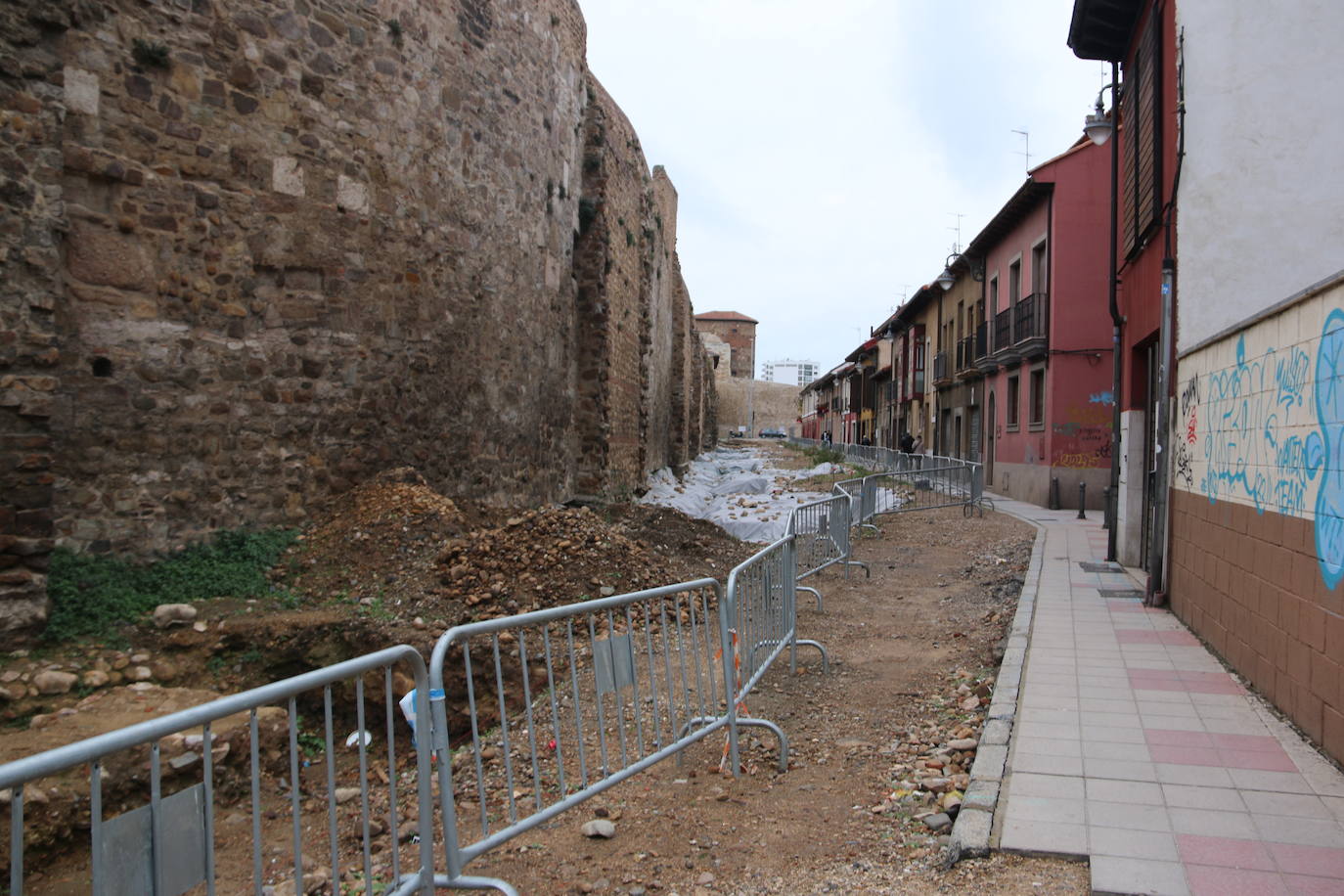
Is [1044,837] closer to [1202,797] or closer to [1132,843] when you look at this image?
[1132,843]

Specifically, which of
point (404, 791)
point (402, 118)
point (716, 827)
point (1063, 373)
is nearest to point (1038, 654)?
point (716, 827)

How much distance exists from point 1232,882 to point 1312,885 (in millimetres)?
248

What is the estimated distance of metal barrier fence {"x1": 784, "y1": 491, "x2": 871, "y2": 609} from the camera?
9.07 metres

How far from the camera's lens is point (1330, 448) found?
4164 millimetres

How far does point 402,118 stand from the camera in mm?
8719

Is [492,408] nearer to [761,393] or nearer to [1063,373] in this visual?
[1063,373]

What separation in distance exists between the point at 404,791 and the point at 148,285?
4457mm

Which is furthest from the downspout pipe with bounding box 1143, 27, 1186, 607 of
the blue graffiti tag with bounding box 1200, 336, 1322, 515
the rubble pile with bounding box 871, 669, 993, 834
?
the rubble pile with bounding box 871, 669, 993, 834

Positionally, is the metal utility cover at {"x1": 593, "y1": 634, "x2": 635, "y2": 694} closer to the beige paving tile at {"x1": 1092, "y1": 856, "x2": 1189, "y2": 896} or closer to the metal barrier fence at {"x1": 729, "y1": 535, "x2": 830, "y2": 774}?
the metal barrier fence at {"x1": 729, "y1": 535, "x2": 830, "y2": 774}

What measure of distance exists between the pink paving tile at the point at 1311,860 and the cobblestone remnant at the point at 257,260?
636 centimetres

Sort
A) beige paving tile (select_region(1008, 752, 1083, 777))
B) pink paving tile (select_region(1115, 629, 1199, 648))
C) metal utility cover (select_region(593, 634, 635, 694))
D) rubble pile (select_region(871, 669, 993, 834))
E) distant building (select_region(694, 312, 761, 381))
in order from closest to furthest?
metal utility cover (select_region(593, 634, 635, 694))
rubble pile (select_region(871, 669, 993, 834))
beige paving tile (select_region(1008, 752, 1083, 777))
pink paving tile (select_region(1115, 629, 1199, 648))
distant building (select_region(694, 312, 761, 381))

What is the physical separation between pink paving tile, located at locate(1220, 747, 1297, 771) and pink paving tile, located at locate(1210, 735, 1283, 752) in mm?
40

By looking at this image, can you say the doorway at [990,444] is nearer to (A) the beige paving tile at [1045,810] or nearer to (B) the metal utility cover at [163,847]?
(A) the beige paving tile at [1045,810]

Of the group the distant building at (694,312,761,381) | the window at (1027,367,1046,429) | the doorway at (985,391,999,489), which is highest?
the distant building at (694,312,761,381)
